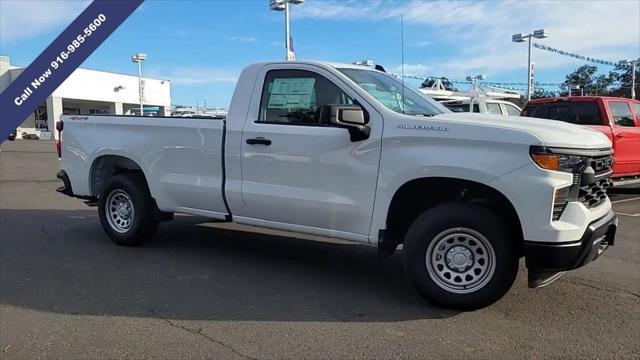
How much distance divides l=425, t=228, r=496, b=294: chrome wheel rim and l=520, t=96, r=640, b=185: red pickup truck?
6802 mm

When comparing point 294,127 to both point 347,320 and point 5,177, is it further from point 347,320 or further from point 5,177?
point 5,177

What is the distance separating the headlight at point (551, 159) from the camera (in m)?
4.01

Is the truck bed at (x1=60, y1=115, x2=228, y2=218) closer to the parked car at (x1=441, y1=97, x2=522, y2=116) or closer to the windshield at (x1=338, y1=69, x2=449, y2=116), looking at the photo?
the windshield at (x1=338, y1=69, x2=449, y2=116)

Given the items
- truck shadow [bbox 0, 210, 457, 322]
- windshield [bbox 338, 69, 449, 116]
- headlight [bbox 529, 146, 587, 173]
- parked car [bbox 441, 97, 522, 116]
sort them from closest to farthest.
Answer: headlight [bbox 529, 146, 587, 173], truck shadow [bbox 0, 210, 457, 322], windshield [bbox 338, 69, 449, 116], parked car [bbox 441, 97, 522, 116]

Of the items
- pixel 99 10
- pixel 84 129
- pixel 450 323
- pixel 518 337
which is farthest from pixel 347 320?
pixel 84 129

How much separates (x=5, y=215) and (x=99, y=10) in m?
8.06

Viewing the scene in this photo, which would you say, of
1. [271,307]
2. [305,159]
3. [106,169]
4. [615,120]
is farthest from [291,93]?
[615,120]

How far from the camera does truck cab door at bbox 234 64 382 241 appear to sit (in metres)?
4.84

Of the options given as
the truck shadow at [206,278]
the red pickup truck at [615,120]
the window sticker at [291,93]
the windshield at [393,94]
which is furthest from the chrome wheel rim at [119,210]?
the red pickup truck at [615,120]

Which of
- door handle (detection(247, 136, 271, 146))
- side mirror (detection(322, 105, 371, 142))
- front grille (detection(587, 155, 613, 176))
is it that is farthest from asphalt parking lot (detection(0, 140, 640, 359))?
side mirror (detection(322, 105, 371, 142))

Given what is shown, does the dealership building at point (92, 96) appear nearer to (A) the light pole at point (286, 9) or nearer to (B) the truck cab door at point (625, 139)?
(A) the light pole at point (286, 9)

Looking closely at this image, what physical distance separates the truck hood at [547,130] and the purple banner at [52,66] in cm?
296

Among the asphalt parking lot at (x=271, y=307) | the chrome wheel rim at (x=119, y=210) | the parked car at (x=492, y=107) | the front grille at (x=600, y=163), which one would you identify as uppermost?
the parked car at (x=492, y=107)

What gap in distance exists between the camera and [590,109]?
33.8ft
